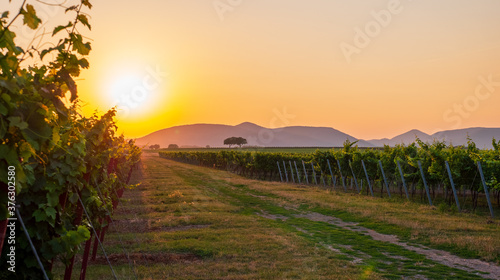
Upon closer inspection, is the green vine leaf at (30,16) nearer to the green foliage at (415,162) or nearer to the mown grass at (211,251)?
the mown grass at (211,251)

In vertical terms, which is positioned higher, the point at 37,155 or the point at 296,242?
the point at 37,155

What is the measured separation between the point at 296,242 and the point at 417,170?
15.4 meters

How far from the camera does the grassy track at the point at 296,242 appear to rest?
29.3ft

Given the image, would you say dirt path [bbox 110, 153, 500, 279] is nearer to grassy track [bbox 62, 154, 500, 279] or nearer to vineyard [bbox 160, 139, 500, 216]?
grassy track [bbox 62, 154, 500, 279]

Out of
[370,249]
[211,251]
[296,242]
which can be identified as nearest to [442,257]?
[370,249]

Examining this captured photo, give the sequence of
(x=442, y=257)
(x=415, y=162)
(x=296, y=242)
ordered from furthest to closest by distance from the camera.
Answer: (x=415, y=162) < (x=296, y=242) < (x=442, y=257)

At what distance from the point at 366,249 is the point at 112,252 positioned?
700 cm

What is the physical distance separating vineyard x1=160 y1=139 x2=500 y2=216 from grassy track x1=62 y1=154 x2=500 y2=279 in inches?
128

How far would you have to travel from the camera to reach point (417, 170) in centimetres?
2441

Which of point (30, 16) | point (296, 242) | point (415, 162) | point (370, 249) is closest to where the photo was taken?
point (30, 16)

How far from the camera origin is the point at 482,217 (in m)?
16.7

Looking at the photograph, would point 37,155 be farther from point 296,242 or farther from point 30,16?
point 296,242

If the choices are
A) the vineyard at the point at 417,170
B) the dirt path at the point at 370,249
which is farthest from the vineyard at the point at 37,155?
the vineyard at the point at 417,170

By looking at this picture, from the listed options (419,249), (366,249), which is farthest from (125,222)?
(419,249)
